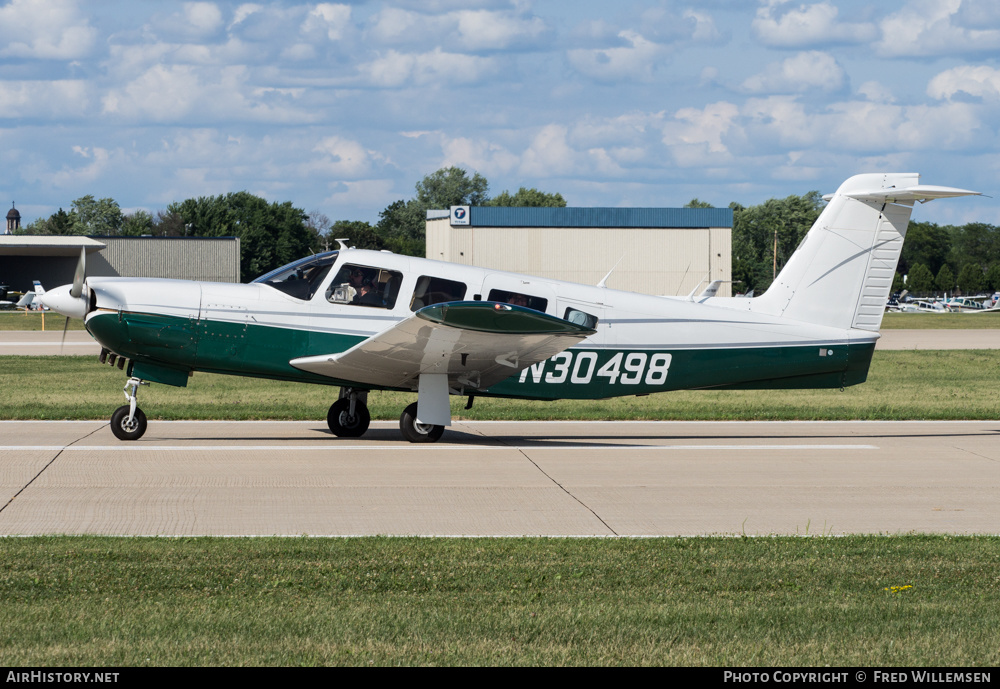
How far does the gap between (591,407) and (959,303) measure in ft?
287

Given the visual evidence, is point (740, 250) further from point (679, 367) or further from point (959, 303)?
point (679, 367)

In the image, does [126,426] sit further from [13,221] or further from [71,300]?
[13,221]

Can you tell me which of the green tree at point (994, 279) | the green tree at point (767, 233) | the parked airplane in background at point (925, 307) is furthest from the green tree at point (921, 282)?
the parked airplane in background at point (925, 307)

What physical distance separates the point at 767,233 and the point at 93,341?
96.3 meters

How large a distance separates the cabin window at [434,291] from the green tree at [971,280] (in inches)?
5202

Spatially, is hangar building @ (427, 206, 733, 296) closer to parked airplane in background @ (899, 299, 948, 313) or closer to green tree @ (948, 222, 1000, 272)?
parked airplane in background @ (899, 299, 948, 313)

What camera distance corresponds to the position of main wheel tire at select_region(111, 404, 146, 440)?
13.2m

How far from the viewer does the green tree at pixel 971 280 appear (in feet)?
431

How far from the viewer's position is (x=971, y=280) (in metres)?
132

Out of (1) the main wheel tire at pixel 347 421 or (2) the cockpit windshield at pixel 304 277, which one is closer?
(2) the cockpit windshield at pixel 304 277

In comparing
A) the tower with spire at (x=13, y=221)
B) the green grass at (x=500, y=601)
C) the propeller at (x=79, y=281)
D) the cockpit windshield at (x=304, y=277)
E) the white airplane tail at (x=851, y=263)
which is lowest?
the tower with spire at (x=13, y=221)

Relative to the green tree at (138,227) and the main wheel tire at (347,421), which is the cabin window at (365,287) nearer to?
the main wheel tire at (347,421)

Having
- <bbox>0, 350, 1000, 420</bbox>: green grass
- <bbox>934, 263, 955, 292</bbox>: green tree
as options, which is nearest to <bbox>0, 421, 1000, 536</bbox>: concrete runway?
<bbox>0, 350, 1000, 420</bbox>: green grass

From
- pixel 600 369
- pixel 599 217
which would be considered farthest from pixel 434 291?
pixel 599 217
